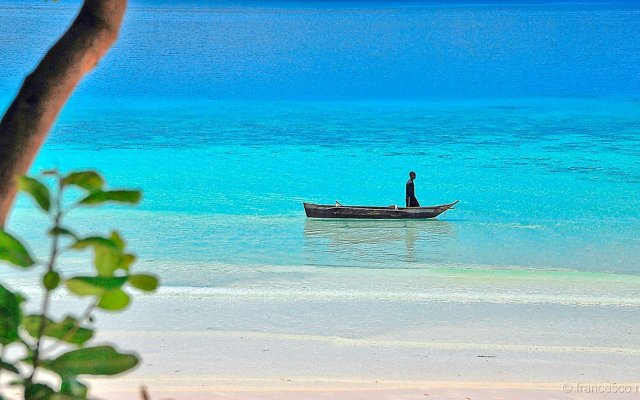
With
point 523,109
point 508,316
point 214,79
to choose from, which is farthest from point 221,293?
point 214,79

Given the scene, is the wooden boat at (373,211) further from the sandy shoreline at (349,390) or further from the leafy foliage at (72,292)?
the leafy foliage at (72,292)

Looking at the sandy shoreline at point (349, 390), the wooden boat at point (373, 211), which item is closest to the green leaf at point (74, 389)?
the sandy shoreline at point (349, 390)

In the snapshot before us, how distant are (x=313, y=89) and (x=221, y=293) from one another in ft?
107

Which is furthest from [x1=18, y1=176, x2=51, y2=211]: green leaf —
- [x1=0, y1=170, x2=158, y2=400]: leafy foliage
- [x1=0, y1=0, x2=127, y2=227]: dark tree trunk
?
[x1=0, y1=0, x2=127, y2=227]: dark tree trunk

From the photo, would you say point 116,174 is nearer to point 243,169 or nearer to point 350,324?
point 243,169

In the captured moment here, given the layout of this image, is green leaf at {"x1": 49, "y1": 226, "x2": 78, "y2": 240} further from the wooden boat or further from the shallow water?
the wooden boat

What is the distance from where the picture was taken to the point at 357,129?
29.0 meters

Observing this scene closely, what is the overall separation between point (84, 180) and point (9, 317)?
0.30 feet

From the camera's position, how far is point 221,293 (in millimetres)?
8461

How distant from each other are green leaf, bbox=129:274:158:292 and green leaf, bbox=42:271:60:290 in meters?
0.04

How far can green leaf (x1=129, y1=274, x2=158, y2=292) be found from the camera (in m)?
0.51

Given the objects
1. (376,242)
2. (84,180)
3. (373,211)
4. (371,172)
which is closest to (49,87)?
(84,180)

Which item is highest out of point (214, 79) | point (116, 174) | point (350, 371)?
point (214, 79)

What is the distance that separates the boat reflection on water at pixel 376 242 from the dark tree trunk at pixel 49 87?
9223 mm
